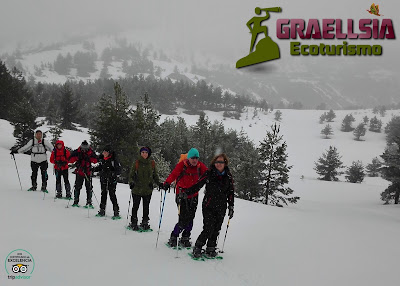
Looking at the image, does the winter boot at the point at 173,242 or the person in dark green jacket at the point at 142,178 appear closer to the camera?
the winter boot at the point at 173,242

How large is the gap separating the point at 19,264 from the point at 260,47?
22.4 metres

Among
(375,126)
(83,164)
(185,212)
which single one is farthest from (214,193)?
(375,126)

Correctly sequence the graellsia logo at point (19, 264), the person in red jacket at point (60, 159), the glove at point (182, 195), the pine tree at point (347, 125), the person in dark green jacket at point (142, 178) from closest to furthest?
1. the graellsia logo at point (19, 264)
2. the glove at point (182, 195)
3. the person in dark green jacket at point (142, 178)
4. the person in red jacket at point (60, 159)
5. the pine tree at point (347, 125)

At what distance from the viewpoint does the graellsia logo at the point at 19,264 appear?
13.7 ft

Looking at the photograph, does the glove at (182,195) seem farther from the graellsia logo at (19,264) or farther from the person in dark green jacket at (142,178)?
the graellsia logo at (19,264)

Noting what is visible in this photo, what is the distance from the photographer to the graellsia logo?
13.7 feet

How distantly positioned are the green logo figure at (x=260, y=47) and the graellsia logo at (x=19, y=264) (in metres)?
16.7

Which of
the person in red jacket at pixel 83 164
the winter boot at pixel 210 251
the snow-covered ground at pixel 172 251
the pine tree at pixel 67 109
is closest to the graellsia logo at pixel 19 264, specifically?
the snow-covered ground at pixel 172 251

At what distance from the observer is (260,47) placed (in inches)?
901

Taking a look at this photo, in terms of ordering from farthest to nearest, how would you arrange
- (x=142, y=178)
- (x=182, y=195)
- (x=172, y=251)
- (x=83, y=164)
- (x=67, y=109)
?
(x=67, y=109) → (x=83, y=164) → (x=142, y=178) → (x=172, y=251) → (x=182, y=195)

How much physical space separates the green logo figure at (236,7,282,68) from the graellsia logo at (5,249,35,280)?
16.7 meters

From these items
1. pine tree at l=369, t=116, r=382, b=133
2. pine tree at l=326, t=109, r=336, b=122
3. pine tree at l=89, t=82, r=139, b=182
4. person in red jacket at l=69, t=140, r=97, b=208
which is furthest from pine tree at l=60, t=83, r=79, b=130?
pine tree at l=326, t=109, r=336, b=122

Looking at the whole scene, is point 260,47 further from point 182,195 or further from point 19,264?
point 19,264

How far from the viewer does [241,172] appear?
78.4 feet
